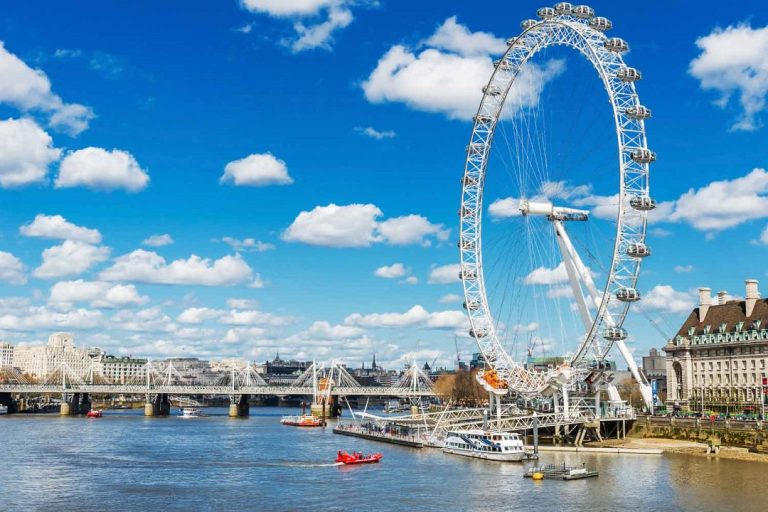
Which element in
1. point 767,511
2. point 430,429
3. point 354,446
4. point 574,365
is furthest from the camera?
point 430,429

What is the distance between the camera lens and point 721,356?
10669 cm

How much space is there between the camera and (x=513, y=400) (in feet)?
393

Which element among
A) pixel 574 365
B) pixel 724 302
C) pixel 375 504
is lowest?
pixel 375 504

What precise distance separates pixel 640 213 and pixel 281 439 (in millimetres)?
59544

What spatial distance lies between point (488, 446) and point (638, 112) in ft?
108

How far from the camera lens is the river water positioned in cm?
5597

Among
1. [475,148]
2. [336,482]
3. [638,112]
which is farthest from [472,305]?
[336,482]

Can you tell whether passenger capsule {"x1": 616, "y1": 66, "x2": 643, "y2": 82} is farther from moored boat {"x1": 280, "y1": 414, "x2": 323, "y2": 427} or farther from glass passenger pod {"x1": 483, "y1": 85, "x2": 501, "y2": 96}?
moored boat {"x1": 280, "y1": 414, "x2": 323, "y2": 427}

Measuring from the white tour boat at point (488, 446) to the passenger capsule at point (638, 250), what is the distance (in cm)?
2021

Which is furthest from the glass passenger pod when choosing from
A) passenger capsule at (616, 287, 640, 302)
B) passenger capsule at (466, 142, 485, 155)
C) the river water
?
the river water

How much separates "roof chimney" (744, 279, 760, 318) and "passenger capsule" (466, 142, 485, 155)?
36.9m

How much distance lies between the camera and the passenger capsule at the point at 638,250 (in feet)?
252

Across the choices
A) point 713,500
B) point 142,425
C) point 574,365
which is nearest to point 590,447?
point 574,365

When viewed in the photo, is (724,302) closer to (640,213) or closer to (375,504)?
(640,213)
